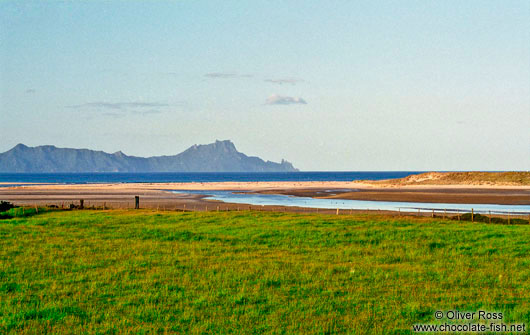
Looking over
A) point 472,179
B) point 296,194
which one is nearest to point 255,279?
point 296,194

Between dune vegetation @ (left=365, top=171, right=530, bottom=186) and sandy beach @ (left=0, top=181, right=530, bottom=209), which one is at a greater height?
dune vegetation @ (left=365, top=171, right=530, bottom=186)

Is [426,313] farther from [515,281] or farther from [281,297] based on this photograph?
[515,281]

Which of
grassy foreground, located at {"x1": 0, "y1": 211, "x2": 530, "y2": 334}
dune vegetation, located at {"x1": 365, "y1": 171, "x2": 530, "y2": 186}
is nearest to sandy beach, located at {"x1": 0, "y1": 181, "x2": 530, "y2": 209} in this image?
dune vegetation, located at {"x1": 365, "y1": 171, "x2": 530, "y2": 186}

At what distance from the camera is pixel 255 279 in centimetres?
2044

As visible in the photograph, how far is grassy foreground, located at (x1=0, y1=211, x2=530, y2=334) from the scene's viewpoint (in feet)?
→ 48.8

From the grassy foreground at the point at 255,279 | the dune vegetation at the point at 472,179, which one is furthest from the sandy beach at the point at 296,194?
the grassy foreground at the point at 255,279

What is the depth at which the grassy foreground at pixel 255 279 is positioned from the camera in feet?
48.8

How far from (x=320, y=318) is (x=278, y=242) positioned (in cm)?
1775

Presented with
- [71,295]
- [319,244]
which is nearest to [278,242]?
[319,244]

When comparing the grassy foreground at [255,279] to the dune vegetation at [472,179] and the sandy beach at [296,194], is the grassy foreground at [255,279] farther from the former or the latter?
the dune vegetation at [472,179]

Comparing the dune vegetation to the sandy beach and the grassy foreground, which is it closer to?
the sandy beach

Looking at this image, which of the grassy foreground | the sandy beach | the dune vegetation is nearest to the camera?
the grassy foreground

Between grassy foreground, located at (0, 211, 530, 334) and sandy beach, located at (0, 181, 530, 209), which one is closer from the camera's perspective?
grassy foreground, located at (0, 211, 530, 334)

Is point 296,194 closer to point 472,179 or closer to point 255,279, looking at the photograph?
point 472,179
